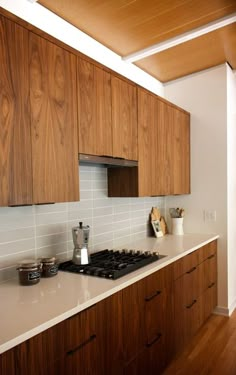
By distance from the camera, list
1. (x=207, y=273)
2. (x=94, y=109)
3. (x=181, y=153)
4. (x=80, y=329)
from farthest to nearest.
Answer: (x=181, y=153) → (x=207, y=273) → (x=94, y=109) → (x=80, y=329)

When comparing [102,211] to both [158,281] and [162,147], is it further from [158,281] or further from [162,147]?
[162,147]

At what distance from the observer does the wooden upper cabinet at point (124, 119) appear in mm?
2047

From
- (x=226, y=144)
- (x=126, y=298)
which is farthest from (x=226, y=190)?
(x=126, y=298)

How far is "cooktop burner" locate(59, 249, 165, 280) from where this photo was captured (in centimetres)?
173

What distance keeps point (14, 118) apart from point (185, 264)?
1800 millimetres

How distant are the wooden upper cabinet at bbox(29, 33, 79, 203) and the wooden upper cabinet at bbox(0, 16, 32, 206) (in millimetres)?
43

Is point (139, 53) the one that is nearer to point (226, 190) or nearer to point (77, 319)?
point (226, 190)

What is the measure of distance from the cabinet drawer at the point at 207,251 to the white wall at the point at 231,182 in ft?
0.69

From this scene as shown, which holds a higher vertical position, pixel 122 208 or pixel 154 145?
pixel 154 145

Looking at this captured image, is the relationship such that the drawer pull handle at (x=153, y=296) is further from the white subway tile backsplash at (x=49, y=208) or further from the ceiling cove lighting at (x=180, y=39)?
the ceiling cove lighting at (x=180, y=39)

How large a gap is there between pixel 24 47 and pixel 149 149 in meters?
1.36

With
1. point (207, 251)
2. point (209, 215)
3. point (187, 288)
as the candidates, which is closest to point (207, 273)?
point (207, 251)

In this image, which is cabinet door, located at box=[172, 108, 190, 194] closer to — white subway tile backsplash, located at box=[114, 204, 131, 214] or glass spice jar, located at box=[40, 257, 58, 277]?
white subway tile backsplash, located at box=[114, 204, 131, 214]

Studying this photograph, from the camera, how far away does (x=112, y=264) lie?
191 cm
